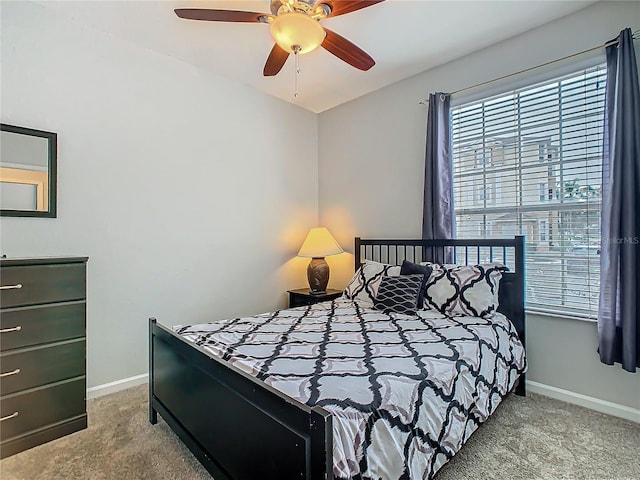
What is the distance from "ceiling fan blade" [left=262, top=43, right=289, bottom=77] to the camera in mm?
2268

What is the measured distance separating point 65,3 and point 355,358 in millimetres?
2955

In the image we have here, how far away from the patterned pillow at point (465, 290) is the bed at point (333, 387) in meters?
0.09

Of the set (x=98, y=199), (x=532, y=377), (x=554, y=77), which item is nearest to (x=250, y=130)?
(x=98, y=199)

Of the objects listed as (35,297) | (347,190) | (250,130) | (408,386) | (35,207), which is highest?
(250,130)

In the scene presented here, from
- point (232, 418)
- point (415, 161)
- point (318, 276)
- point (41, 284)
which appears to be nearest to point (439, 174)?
point (415, 161)

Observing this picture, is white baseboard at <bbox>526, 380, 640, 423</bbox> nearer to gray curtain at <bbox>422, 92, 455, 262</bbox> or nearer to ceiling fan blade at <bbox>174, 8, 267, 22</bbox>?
gray curtain at <bbox>422, 92, 455, 262</bbox>

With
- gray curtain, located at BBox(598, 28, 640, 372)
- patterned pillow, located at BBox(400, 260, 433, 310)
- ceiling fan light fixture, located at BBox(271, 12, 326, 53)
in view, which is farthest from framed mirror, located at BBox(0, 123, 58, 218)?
gray curtain, located at BBox(598, 28, 640, 372)

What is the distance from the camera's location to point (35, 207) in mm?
2350

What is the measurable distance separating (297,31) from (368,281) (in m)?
1.99

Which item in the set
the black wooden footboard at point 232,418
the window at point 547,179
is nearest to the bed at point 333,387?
the black wooden footboard at point 232,418

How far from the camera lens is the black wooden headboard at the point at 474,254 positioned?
2.60 m

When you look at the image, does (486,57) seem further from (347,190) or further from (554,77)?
(347,190)

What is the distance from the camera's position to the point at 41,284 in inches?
80.8

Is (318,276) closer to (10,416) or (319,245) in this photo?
(319,245)
